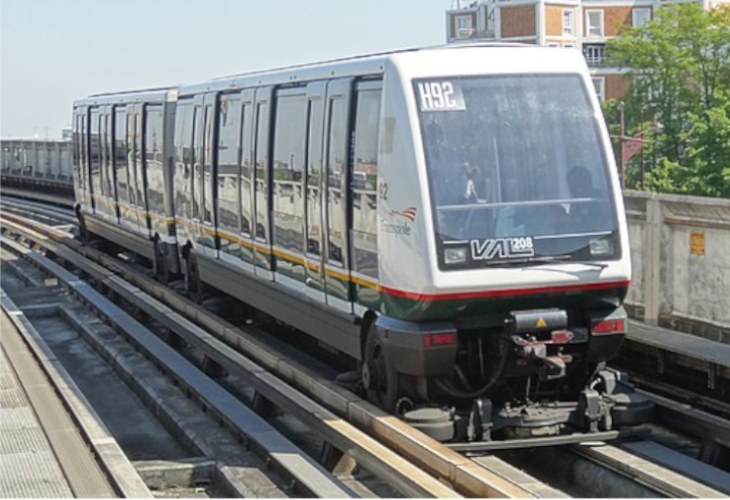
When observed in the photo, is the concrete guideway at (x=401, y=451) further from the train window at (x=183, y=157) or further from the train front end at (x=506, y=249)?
the train window at (x=183, y=157)

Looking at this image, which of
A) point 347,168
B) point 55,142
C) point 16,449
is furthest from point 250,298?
point 55,142

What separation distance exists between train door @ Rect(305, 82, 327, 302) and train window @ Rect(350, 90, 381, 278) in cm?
92

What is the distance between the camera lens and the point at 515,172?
1004 centimetres

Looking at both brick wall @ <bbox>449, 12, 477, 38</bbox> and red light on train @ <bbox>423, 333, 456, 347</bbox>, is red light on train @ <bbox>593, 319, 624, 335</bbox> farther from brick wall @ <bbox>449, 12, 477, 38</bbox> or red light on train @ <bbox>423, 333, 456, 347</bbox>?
brick wall @ <bbox>449, 12, 477, 38</bbox>

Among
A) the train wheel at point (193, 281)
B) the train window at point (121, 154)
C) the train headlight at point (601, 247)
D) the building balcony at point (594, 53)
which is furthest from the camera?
the building balcony at point (594, 53)

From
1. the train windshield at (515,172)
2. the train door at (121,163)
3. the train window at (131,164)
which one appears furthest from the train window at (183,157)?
the train windshield at (515,172)

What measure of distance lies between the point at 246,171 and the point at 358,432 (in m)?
5.09

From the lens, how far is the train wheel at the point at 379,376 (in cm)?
1043

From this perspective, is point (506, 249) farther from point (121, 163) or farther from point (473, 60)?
point (121, 163)

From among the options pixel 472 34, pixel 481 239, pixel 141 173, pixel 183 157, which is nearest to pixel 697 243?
pixel 481 239

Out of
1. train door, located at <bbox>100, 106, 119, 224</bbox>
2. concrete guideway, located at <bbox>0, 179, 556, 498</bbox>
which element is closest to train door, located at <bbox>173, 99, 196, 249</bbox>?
concrete guideway, located at <bbox>0, 179, 556, 498</bbox>

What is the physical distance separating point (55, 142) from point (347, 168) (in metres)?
42.0

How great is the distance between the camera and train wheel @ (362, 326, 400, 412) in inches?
411

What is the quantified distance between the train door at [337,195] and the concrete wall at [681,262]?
345 cm
